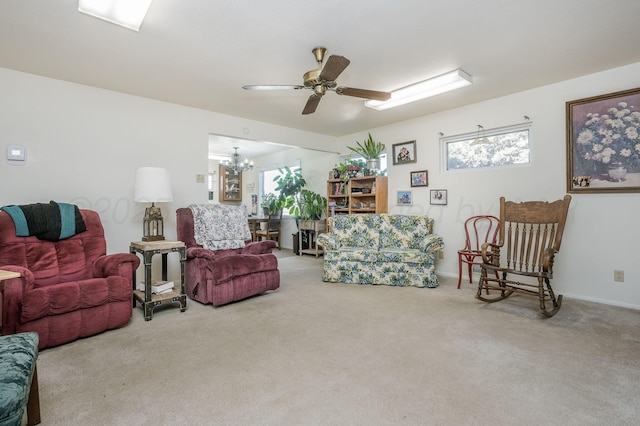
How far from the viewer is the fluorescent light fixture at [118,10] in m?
2.10

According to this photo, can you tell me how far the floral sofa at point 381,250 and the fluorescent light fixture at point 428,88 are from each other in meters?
1.56

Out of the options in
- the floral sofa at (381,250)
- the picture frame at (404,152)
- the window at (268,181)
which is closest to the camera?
the floral sofa at (381,250)

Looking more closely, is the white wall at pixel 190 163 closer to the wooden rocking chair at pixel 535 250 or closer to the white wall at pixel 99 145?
the white wall at pixel 99 145

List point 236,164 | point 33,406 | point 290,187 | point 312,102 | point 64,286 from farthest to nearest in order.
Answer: point 236,164, point 290,187, point 312,102, point 64,286, point 33,406

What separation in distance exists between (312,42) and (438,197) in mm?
3019

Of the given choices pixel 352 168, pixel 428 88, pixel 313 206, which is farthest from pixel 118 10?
pixel 313 206

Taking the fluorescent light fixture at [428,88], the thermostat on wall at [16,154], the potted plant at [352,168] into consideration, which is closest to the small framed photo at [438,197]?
the potted plant at [352,168]

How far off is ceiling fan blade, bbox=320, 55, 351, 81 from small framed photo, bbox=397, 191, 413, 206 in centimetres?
291

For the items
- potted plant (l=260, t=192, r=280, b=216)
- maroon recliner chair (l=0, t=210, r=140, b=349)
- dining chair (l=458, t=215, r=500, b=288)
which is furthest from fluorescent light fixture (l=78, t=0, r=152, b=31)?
potted plant (l=260, t=192, r=280, b=216)

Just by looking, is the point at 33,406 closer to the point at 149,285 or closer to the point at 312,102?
the point at 149,285

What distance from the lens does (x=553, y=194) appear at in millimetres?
3682

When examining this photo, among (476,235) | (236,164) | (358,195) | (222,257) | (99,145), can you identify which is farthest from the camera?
(236,164)

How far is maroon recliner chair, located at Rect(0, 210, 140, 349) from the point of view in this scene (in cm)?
215

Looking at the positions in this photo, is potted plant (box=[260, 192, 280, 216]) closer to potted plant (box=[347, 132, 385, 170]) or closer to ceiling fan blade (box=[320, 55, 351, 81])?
potted plant (box=[347, 132, 385, 170])
